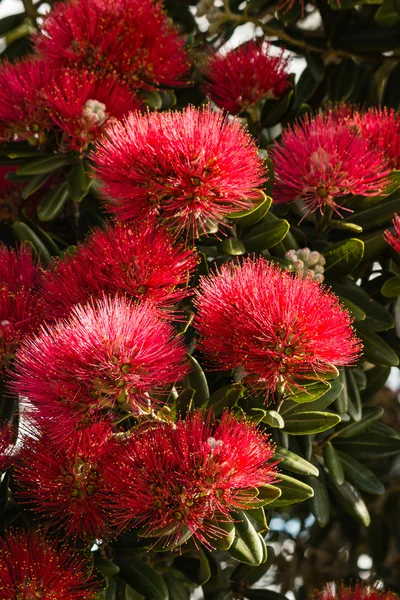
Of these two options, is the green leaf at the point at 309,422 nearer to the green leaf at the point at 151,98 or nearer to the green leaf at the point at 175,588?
the green leaf at the point at 175,588

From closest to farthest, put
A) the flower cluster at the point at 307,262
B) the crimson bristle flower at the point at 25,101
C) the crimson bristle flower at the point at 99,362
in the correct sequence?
the crimson bristle flower at the point at 99,362 → the flower cluster at the point at 307,262 → the crimson bristle flower at the point at 25,101

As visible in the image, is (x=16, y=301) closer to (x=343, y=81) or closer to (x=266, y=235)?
(x=266, y=235)

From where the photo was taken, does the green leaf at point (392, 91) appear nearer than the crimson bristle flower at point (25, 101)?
No

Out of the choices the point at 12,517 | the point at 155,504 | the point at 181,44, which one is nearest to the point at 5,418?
the point at 12,517

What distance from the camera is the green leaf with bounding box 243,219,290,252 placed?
6.49 feet

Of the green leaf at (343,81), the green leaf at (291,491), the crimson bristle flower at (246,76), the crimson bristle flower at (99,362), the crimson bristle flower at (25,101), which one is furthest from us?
the green leaf at (343,81)

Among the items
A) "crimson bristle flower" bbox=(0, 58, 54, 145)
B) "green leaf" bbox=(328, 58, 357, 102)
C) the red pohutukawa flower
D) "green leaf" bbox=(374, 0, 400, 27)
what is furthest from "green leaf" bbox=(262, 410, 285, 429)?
"green leaf" bbox=(374, 0, 400, 27)

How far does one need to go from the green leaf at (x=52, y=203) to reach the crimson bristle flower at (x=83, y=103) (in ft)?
0.39

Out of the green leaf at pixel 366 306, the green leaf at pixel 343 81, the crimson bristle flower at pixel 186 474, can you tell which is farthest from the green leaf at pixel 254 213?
the green leaf at pixel 343 81

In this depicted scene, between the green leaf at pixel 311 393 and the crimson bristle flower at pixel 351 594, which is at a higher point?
the green leaf at pixel 311 393

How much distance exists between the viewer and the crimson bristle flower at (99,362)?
1577 millimetres

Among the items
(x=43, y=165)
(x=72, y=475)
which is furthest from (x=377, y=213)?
(x=72, y=475)

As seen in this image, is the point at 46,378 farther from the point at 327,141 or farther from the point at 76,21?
the point at 76,21

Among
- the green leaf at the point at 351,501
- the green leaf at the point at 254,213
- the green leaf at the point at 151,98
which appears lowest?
the green leaf at the point at 351,501
